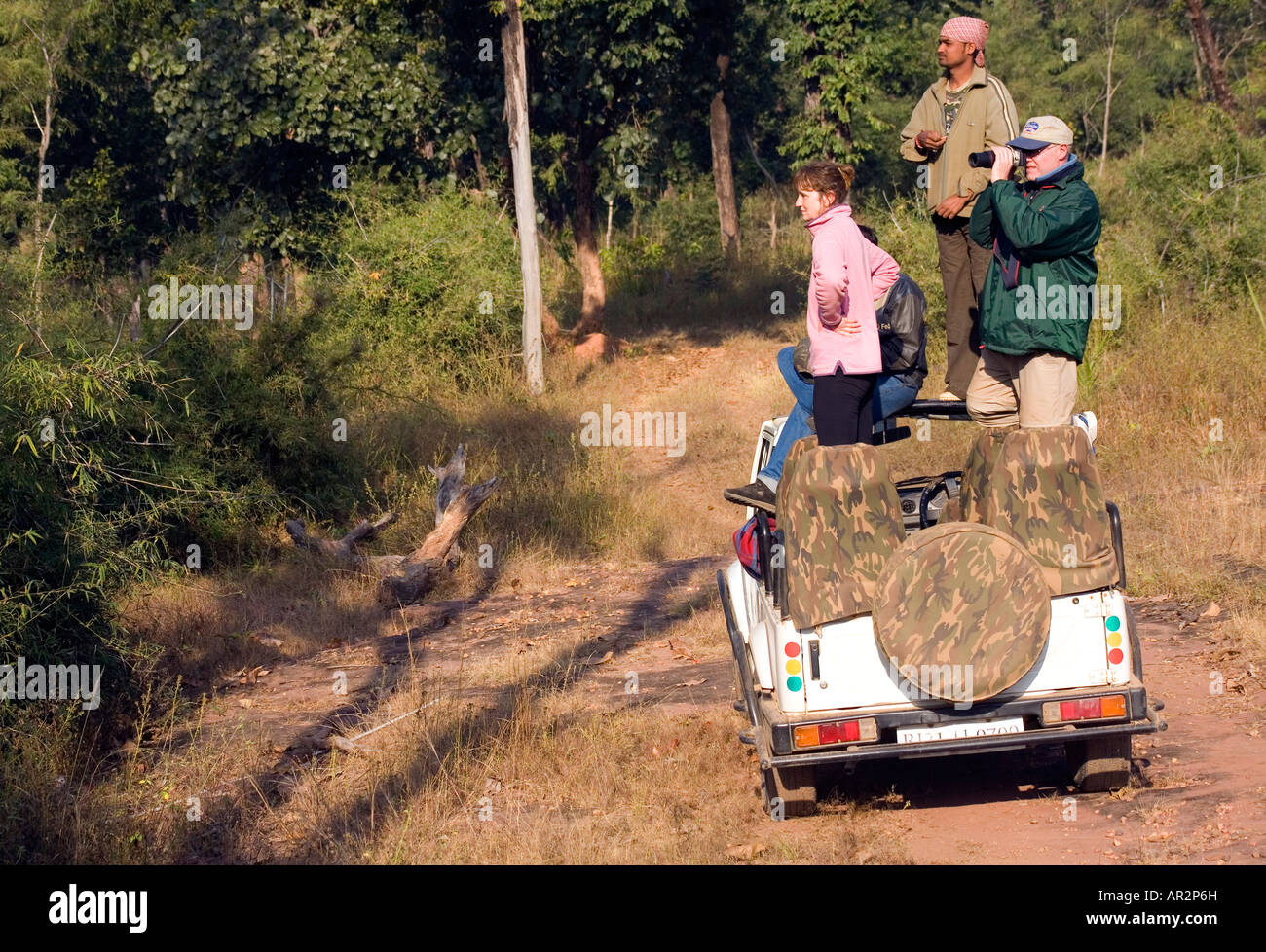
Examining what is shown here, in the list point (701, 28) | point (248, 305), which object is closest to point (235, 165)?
point (701, 28)

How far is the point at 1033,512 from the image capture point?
477cm

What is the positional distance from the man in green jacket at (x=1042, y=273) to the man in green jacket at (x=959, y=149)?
3.91ft

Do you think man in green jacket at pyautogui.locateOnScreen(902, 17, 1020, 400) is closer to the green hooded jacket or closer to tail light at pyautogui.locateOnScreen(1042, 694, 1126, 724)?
the green hooded jacket

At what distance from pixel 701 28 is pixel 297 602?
1370cm

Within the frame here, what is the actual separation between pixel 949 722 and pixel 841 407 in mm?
1577

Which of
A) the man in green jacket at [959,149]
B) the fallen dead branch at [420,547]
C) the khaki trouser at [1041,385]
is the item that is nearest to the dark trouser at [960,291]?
the man in green jacket at [959,149]

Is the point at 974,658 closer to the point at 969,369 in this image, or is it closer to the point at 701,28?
the point at 969,369

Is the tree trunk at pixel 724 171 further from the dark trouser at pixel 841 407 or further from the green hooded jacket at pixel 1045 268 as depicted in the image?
the green hooded jacket at pixel 1045 268

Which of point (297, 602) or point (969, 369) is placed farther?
point (297, 602)

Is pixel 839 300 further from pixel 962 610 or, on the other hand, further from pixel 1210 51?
pixel 1210 51

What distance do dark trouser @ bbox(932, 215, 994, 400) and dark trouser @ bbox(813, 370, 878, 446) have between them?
4.19 ft

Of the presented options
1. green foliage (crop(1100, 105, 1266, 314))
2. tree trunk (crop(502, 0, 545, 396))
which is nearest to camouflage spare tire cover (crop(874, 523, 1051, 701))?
green foliage (crop(1100, 105, 1266, 314))

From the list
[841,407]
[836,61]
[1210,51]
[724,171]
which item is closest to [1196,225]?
[1210,51]

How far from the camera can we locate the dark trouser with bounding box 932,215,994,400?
6.99 metres
